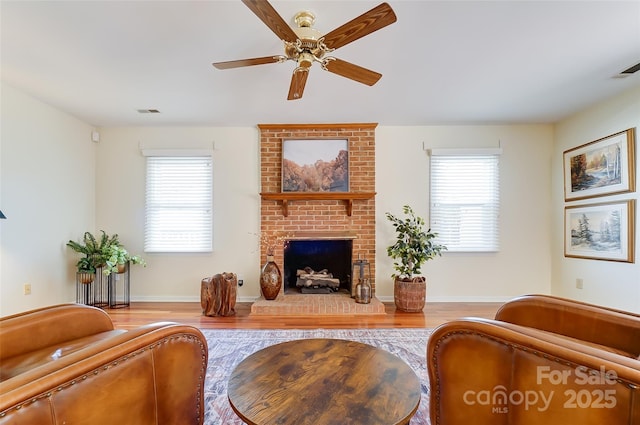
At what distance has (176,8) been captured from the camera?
5.81 ft

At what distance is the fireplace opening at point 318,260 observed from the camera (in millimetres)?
3973

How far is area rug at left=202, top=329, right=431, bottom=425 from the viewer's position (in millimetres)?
1673

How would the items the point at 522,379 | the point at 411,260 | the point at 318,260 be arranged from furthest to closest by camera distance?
the point at 318,260, the point at 411,260, the point at 522,379

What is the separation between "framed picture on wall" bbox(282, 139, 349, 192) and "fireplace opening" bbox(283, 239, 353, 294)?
0.79 metres

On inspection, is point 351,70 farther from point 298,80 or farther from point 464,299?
point 464,299

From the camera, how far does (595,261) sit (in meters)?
3.25

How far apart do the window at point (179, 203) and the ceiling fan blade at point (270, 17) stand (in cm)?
270

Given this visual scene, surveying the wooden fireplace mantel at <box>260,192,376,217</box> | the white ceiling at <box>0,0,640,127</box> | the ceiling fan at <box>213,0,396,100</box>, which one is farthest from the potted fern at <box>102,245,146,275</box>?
the ceiling fan at <box>213,0,396,100</box>

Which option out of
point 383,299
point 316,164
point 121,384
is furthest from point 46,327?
point 383,299

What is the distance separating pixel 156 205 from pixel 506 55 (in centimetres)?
439

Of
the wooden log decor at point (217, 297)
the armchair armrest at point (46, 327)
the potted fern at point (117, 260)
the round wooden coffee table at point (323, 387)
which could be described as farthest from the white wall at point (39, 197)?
the round wooden coffee table at point (323, 387)

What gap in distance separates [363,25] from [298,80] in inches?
26.2

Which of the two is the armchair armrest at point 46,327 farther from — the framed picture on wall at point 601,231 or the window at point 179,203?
the framed picture on wall at point 601,231

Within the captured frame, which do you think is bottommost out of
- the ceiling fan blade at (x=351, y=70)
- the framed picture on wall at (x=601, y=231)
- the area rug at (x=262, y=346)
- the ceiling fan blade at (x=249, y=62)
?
the area rug at (x=262, y=346)
